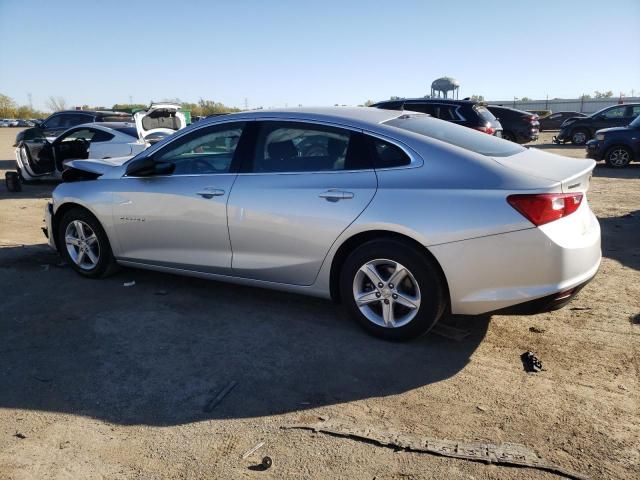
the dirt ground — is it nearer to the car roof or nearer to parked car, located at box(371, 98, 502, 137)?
the car roof

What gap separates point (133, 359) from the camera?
3746mm

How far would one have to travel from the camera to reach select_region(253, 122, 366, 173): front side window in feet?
13.3

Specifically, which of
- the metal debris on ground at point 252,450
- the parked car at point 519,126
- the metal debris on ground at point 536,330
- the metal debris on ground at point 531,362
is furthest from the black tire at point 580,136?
the metal debris on ground at point 252,450

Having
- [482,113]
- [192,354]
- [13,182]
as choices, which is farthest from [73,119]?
[192,354]

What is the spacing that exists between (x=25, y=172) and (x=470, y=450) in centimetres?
1149

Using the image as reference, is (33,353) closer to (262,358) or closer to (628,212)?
(262,358)

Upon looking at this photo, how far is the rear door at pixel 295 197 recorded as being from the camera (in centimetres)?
392

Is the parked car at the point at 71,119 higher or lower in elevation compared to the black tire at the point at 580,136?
higher

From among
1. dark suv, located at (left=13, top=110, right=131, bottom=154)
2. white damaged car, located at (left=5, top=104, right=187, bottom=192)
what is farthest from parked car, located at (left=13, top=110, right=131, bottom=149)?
white damaged car, located at (left=5, top=104, right=187, bottom=192)

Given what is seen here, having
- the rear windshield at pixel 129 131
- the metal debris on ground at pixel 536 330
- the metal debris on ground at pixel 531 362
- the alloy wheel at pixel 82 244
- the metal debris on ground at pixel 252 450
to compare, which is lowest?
the metal debris on ground at pixel 536 330

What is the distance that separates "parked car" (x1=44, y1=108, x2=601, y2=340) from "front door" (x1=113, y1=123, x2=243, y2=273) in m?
0.01

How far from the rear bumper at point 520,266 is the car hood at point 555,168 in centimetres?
22

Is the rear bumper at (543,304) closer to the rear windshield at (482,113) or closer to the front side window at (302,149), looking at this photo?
the front side window at (302,149)

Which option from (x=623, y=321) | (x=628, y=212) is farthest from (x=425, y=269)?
Answer: (x=628, y=212)
